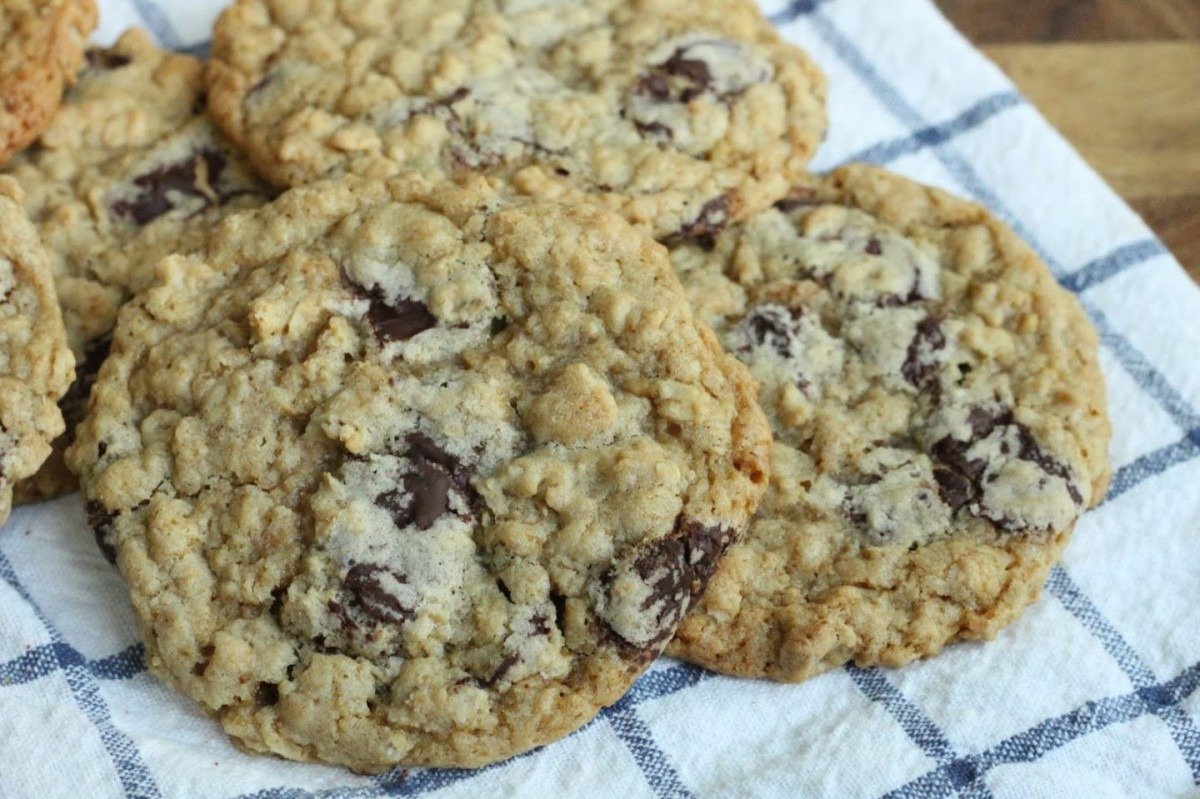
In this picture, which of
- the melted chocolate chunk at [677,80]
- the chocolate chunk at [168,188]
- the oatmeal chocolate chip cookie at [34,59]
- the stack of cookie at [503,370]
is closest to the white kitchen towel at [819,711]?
the stack of cookie at [503,370]

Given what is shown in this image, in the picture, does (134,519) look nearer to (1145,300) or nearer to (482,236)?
(482,236)

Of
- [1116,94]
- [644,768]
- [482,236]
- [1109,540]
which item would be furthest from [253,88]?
[1116,94]

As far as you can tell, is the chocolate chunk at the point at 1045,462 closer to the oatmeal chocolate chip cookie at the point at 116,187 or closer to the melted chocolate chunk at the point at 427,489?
the melted chocolate chunk at the point at 427,489

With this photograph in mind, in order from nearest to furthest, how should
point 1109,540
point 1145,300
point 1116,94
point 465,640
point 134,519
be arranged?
point 465,640 → point 134,519 → point 1109,540 → point 1145,300 → point 1116,94

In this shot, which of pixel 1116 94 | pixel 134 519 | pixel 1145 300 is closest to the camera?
pixel 134 519

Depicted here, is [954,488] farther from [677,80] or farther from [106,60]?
[106,60]

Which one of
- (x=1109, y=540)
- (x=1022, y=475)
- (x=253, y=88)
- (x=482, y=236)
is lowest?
(x=1109, y=540)

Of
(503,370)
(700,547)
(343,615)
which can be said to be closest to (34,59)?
(503,370)
